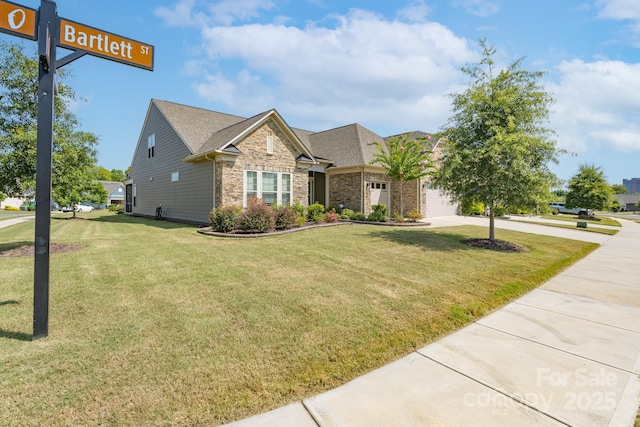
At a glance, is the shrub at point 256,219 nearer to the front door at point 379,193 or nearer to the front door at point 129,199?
the front door at point 379,193

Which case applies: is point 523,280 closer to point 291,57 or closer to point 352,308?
point 352,308

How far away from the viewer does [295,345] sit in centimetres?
327

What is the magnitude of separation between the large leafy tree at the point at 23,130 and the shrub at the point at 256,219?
539 cm

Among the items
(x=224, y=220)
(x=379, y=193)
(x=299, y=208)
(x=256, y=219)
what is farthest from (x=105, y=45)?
(x=379, y=193)

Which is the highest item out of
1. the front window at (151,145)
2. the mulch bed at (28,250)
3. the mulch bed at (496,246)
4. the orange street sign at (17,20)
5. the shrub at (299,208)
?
the front window at (151,145)

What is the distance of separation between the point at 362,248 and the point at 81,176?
905cm

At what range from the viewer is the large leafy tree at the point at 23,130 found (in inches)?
297

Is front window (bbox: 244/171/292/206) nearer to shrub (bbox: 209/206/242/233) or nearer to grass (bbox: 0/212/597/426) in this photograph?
shrub (bbox: 209/206/242/233)

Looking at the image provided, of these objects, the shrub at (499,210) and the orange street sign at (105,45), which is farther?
the shrub at (499,210)

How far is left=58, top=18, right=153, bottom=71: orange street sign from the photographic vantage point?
3.46m

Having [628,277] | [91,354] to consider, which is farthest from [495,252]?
[91,354]

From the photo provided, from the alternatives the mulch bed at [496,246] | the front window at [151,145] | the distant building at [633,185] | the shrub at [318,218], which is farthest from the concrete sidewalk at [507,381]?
the distant building at [633,185]

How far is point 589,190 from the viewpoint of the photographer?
1079 inches

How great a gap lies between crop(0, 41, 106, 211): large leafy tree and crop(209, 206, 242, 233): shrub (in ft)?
15.3
